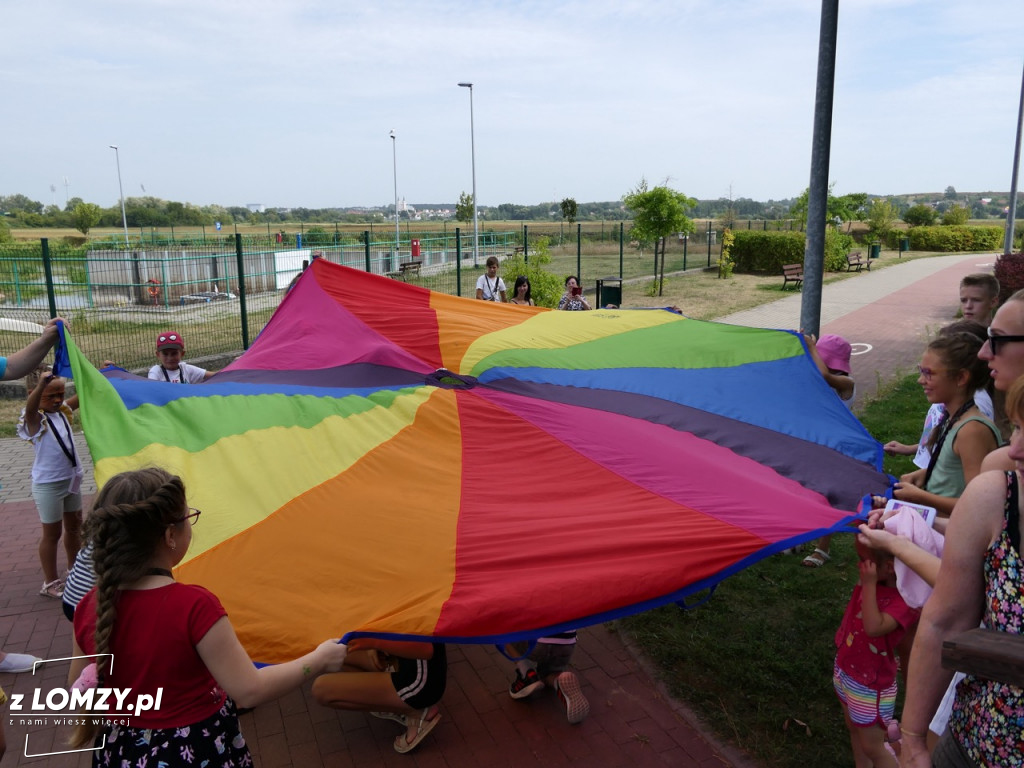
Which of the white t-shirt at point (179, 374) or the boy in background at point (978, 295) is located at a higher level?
the boy in background at point (978, 295)

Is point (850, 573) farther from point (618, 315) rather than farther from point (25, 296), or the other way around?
point (25, 296)

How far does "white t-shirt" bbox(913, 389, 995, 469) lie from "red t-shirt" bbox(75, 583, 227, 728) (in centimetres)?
283

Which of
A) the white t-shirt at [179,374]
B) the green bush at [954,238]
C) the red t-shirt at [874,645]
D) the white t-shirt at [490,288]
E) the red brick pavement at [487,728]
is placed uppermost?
the green bush at [954,238]

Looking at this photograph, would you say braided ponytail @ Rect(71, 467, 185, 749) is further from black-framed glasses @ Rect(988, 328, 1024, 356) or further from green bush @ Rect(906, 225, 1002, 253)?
green bush @ Rect(906, 225, 1002, 253)

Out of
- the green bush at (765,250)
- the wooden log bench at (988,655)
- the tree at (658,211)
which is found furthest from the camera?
the green bush at (765,250)

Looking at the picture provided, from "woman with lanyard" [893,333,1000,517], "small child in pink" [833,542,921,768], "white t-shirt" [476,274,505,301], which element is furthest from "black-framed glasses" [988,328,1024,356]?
"white t-shirt" [476,274,505,301]

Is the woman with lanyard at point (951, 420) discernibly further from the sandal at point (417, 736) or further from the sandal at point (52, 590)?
the sandal at point (52, 590)

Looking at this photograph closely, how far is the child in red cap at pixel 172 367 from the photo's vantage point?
17.4 feet

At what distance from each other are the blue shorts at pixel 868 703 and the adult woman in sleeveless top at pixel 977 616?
40.7 inches

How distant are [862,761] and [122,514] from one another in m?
2.97

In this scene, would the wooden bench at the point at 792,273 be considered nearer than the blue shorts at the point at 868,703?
No

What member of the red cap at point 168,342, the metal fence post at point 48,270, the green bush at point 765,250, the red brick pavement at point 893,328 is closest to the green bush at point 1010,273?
the red brick pavement at point 893,328

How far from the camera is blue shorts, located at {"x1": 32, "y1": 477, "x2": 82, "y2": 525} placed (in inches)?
180

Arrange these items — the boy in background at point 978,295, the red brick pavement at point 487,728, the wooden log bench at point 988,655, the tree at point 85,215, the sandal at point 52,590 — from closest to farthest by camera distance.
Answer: the wooden log bench at point 988,655 → the red brick pavement at point 487,728 → the boy in background at point 978,295 → the sandal at point 52,590 → the tree at point 85,215
